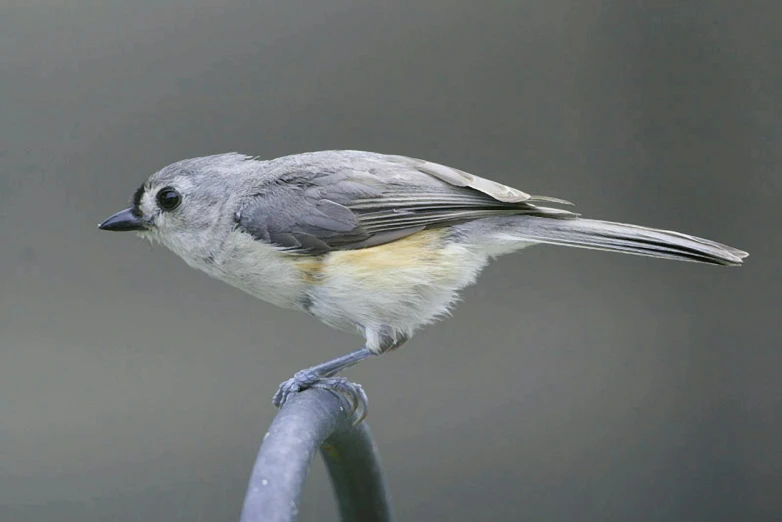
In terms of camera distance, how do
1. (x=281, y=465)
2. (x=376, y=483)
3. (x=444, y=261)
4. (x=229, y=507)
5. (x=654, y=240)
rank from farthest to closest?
(x=229, y=507), (x=444, y=261), (x=654, y=240), (x=376, y=483), (x=281, y=465)

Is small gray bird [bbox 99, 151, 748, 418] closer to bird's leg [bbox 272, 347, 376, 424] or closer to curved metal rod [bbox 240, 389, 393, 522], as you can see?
bird's leg [bbox 272, 347, 376, 424]

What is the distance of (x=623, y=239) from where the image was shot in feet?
7.20

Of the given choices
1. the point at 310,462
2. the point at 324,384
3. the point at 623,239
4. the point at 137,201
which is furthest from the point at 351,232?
the point at 310,462

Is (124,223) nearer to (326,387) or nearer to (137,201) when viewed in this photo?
(137,201)

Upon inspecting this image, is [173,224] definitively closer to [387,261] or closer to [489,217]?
[387,261]

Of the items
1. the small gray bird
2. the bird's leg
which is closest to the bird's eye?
the small gray bird

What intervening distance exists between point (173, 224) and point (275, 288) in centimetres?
33

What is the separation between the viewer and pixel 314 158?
2455 mm

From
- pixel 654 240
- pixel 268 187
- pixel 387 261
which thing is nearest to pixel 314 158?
pixel 268 187

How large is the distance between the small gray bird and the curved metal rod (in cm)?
33

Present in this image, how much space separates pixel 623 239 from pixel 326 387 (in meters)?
0.79

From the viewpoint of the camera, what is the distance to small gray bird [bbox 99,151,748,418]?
7.30 ft

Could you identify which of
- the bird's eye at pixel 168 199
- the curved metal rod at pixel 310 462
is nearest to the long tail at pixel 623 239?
the curved metal rod at pixel 310 462

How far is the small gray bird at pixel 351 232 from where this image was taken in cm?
223
